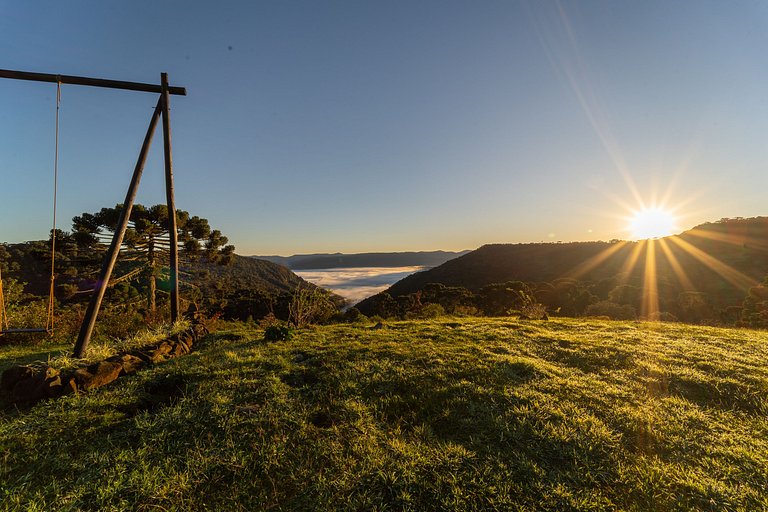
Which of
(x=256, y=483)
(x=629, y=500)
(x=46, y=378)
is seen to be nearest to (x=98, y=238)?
(x=46, y=378)

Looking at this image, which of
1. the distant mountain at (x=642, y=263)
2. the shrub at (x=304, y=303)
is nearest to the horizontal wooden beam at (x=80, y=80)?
the shrub at (x=304, y=303)

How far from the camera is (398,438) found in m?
3.74

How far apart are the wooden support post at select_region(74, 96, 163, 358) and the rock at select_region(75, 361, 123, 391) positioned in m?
0.99

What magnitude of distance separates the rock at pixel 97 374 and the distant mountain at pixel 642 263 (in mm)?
33381

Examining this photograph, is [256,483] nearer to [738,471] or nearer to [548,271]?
[738,471]

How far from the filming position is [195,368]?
584 centimetres

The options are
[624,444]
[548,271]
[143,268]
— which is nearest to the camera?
[624,444]

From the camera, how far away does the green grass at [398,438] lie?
2.80 m

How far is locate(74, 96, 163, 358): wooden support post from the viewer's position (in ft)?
19.3

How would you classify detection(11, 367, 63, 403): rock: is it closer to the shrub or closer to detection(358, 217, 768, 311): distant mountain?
the shrub

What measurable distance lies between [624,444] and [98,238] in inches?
917

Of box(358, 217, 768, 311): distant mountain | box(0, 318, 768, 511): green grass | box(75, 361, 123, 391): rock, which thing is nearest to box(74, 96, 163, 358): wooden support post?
box(75, 361, 123, 391): rock

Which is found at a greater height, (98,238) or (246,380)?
(98,238)

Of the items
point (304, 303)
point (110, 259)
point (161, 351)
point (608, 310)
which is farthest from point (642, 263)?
point (110, 259)
